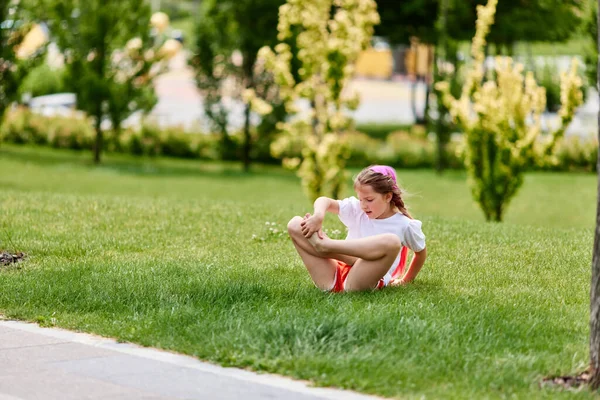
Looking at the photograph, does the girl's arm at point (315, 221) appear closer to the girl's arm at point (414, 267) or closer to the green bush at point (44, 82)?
the girl's arm at point (414, 267)

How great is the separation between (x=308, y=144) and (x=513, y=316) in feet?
33.4

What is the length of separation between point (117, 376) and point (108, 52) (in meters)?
18.5

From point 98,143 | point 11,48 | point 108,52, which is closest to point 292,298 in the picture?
point 11,48

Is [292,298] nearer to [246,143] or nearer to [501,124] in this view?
[501,124]

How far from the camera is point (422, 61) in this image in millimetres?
47344

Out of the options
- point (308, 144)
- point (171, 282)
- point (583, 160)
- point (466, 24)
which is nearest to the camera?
point (171, 282)

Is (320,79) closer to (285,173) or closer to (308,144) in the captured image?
(308,144)

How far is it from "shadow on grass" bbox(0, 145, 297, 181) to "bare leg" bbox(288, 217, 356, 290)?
15.0 metres

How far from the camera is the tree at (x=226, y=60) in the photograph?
23328 mm

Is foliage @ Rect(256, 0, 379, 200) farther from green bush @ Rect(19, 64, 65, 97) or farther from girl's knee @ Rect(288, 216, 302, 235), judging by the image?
green bush @ Rect(19, 64, 65, 97)

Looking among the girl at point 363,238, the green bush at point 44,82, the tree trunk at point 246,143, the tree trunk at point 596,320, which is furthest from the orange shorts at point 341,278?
the green bush at point 44,82

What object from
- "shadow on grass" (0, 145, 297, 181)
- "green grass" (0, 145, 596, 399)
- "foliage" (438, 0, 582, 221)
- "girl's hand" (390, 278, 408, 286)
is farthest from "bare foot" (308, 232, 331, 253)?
"shadow on grass" (0, 145, 297, 181)

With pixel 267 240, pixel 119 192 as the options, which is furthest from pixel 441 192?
pixel 267 240

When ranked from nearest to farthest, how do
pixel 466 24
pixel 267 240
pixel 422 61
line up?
pixel 267 240 → pixel 466 24 → pixel 422 61
